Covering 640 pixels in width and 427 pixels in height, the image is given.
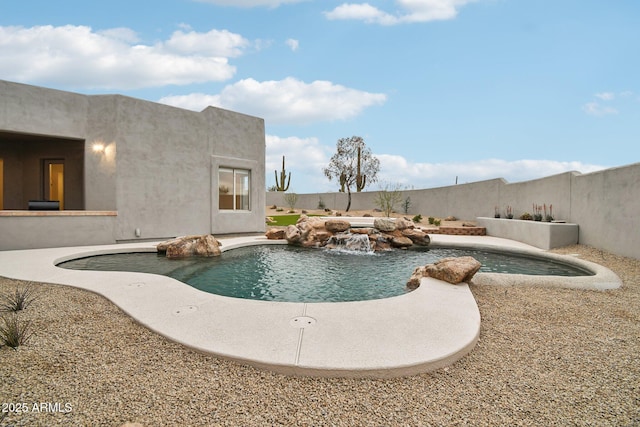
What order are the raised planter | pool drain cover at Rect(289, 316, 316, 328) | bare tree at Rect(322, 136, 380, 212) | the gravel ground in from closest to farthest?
the gravel ground
pool drain cover at Rect(289, 316, 316, 328)
the raised planter
bare tree at Rect(322, 136, 380, 212)

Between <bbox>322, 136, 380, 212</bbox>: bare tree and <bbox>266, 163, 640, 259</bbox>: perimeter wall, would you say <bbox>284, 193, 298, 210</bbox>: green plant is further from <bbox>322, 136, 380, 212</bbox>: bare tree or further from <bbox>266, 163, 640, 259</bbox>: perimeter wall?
<bbox>266, 163, 640, 259</bbox>: perimeter wall

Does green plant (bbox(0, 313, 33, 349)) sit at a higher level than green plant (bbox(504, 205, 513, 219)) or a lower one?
lower

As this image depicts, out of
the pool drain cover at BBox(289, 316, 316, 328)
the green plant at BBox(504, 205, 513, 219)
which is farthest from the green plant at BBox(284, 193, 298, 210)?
the pool drain cover at BBox(289, 316, 316, 328)

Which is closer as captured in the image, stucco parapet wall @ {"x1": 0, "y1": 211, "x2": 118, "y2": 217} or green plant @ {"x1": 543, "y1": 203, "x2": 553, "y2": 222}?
stucco parapet wall @ {"x1": 0, "y1": 211, "x2": 118, "y2": 217}

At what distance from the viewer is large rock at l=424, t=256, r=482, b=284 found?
5.09m

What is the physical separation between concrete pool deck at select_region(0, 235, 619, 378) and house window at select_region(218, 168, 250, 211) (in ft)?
24.6

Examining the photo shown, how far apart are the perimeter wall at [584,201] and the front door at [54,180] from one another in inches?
705

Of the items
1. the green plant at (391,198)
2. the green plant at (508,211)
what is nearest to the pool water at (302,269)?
the green plant at (508,211)

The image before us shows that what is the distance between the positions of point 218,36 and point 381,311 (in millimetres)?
9692

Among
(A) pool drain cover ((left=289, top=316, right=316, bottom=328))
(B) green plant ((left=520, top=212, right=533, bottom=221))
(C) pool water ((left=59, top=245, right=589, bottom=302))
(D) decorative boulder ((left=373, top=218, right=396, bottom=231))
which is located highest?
(B) green plant ((left=520, top=212, right=533, bottom=221))

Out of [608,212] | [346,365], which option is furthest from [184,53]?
[608,212]

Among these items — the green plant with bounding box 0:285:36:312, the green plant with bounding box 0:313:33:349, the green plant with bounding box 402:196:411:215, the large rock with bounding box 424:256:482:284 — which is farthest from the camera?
the green plant with bounding box 402:196:411:215

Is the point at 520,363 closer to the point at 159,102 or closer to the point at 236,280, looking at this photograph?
the point at 236,280

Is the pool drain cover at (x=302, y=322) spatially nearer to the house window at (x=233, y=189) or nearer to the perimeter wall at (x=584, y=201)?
the perimeter wall at (x=584, y=201)
